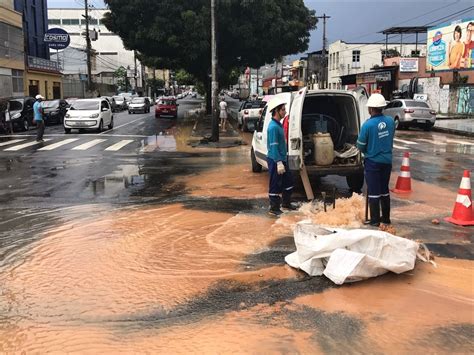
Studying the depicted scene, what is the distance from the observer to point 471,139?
2250cm

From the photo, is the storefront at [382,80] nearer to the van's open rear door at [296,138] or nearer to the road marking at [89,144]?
the road marking at [89,144]

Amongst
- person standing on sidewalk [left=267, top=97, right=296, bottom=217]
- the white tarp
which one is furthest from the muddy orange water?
person standing on sidewalk [left=267, top=97, right=296, bottom=217]

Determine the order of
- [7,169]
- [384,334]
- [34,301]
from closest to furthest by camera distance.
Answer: [384,334] < [34,301] < [7,169]

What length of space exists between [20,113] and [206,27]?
10605 mm

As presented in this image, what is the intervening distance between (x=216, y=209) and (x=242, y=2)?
2088 cm

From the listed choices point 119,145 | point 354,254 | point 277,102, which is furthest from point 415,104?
point 354,254

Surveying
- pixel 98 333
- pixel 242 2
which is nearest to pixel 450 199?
pixel 98 333

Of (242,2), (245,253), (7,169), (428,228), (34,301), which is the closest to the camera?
(34,301)

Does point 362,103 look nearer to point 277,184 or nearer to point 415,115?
point 277,184

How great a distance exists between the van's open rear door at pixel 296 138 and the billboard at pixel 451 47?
2989cm

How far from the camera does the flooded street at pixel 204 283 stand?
4.03 m

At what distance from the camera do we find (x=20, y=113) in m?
25.8

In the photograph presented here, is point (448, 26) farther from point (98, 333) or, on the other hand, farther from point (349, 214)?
point (98, 333)

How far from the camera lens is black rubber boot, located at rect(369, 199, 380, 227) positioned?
6.91m
